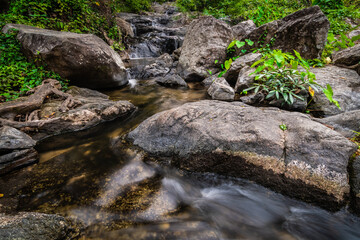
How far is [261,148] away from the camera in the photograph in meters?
2.00

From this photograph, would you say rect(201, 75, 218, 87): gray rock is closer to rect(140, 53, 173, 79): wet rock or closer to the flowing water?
rect(140, 53, 173, 79): wet rock

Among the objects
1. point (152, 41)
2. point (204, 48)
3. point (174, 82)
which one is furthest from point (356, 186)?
point (152, 41)

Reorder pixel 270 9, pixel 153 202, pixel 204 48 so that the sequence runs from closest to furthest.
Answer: pixel 153 202 → pixel 204 48 → pixel 270 9

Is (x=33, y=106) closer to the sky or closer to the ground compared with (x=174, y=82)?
closer to the ground

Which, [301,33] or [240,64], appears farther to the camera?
[240,64]

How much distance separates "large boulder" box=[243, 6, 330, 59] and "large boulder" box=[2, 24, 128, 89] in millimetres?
5566

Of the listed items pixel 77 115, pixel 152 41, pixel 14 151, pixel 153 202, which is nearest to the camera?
pixel 153 202

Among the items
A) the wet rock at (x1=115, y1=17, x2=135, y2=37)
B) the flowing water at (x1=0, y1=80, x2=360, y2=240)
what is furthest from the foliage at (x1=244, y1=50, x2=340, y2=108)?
the wet rock at (x1=115, y1=17, x2=135, y2=37)

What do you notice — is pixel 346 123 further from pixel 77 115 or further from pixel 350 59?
pixel 77 115

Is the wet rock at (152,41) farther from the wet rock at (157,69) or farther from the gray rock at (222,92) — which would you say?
the gray rock at (222,92)

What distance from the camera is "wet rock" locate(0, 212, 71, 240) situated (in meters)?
1.24

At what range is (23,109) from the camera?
3391 millimetres

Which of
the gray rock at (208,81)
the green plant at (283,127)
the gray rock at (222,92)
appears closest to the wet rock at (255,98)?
the gray rock at (222,92)

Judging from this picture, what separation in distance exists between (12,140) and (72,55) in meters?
3.14
